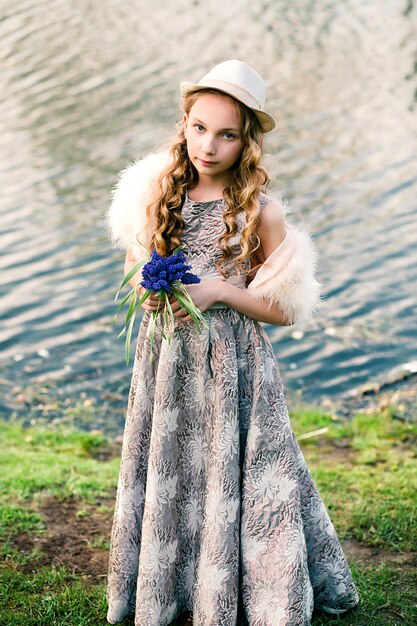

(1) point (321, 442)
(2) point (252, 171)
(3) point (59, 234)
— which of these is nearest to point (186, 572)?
(2) point (252, 171)

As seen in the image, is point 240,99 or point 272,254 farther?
point 272,254

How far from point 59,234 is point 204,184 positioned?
216 inches

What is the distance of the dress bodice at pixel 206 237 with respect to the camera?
112 inches

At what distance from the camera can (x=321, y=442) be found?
5.01 meters

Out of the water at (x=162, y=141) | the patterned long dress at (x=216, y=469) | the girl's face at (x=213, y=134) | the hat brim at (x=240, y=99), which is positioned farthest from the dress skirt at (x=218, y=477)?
the water at (x=162, y=141)

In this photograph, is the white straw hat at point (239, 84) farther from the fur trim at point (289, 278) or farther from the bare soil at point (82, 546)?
the bare soil at point (82, 546)

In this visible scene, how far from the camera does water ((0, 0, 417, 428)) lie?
6.47m

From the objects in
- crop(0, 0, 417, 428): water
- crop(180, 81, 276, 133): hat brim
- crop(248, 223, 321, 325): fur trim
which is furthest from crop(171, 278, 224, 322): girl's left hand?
crop(0, 0, 417, 428): water

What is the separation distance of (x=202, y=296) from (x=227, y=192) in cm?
35

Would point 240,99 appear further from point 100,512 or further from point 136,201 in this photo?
point 100,512

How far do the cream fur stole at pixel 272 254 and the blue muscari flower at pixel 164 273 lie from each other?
9.9 inches

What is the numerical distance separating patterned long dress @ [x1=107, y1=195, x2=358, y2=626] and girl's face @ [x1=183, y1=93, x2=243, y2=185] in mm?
150

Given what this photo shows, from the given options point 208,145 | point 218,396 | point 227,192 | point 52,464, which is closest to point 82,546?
point 52,464

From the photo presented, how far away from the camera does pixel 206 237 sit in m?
2.85
